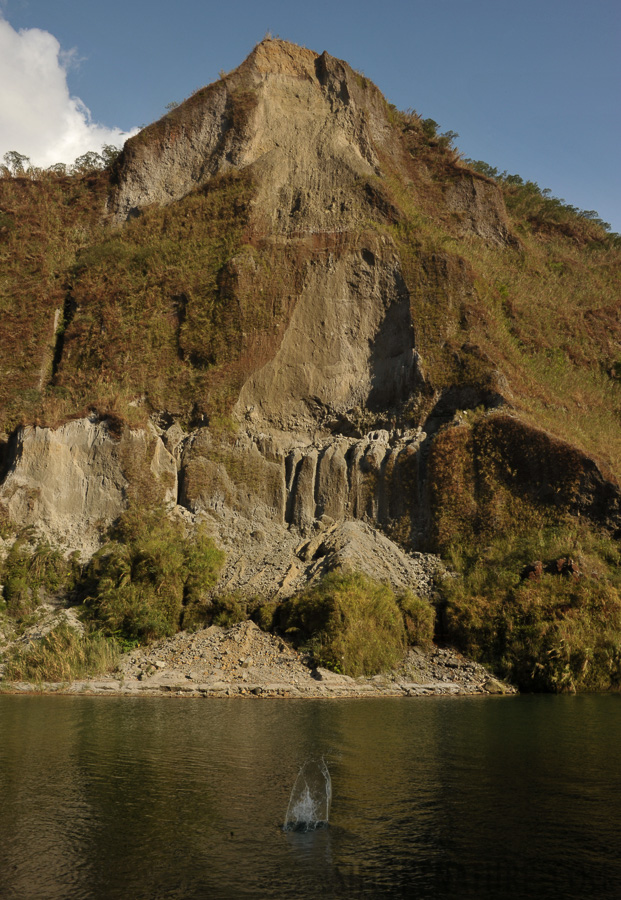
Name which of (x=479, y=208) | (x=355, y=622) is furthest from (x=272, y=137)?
(x=355, y=622)

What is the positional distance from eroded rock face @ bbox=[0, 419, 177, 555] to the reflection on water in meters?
13.2

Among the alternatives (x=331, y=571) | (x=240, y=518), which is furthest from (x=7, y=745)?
(x=240, y=518)

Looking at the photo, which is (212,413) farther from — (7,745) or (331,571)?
(7,745)

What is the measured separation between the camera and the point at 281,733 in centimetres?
1423

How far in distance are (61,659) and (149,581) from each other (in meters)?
4.29

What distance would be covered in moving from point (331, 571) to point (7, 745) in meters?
13.1

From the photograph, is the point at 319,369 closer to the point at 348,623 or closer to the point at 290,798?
the point at 348,623

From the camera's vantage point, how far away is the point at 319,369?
34.1 metres

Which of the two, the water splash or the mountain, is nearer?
the water splash

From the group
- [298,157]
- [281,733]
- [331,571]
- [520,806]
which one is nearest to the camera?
[520,806]

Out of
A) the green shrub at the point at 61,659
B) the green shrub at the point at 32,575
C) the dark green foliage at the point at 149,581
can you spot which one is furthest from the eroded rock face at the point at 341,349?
the green shrub at the point at 61,659

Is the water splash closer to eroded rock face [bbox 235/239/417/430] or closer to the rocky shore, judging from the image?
the rocky shore

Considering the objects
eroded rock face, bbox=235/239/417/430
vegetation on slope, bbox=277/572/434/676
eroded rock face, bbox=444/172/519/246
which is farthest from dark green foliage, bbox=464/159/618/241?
vegetation on slope, bbox=277/572/434/676

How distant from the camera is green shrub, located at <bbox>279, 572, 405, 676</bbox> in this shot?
21.9 meters
